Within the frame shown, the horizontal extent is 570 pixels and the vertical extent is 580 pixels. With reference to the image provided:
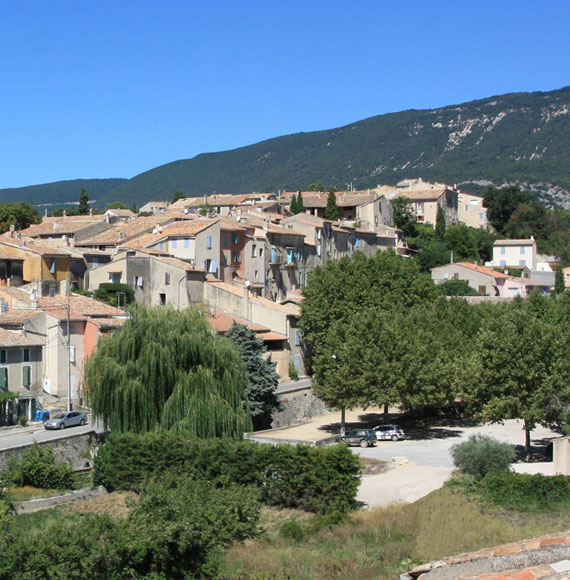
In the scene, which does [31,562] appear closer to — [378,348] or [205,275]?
[378,348]

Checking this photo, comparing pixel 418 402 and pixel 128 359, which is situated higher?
pixel 128 359

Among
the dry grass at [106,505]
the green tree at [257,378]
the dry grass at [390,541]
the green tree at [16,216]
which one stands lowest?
the dry grass at [106,505]

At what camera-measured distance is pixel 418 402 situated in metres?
47.4

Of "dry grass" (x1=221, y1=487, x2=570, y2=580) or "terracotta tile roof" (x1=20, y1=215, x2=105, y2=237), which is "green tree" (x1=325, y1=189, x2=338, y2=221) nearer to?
"terracotta tile roof" (x1=20, y1=215, x2=105, y2=237)

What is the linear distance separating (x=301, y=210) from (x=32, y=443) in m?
68.0

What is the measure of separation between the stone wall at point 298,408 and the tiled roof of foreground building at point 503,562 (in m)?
38.4

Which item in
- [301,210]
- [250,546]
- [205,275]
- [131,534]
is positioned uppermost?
[301,210]

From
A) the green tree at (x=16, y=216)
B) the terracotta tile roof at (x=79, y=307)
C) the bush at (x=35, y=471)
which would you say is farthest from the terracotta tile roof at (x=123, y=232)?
the bush at (x=35, y=471)

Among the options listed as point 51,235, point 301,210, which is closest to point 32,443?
point 51,235

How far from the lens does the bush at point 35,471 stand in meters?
36.8

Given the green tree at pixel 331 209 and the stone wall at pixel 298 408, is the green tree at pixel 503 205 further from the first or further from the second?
the stone wall at pixel 298 408

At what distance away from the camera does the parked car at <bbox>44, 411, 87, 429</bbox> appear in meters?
44.8

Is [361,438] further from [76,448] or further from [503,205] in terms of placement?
[503,205]

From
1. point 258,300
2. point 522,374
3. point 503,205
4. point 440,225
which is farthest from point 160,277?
point 503,205
